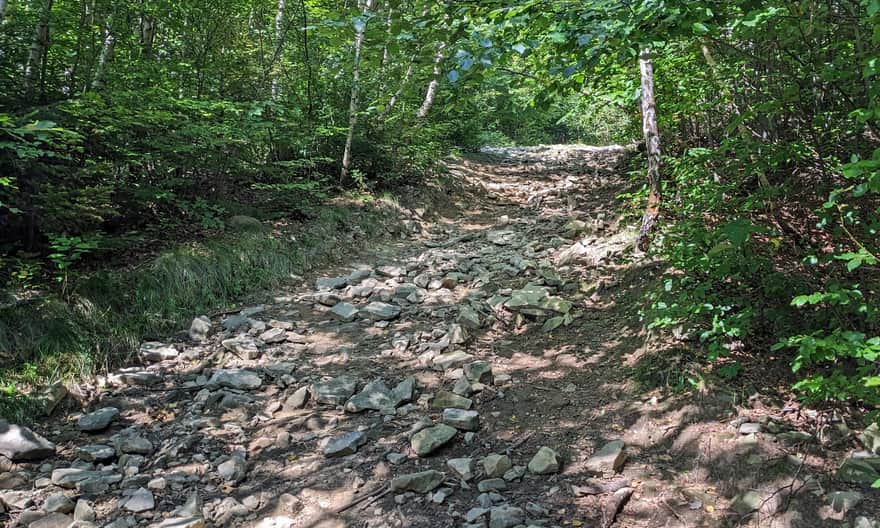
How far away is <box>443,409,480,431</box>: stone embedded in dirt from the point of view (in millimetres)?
3857

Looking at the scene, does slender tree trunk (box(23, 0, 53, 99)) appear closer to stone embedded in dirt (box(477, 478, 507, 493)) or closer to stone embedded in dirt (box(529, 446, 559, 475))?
stone embedded in dirt (box(477, 478, 507, 493))

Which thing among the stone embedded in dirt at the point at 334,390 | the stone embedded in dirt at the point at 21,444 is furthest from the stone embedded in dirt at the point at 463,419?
the stone embedded in dirt at the point at 21,444

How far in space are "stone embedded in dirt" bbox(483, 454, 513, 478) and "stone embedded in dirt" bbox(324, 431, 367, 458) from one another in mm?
961

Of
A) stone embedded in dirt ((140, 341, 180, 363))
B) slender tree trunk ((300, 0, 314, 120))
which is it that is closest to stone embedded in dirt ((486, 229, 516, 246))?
slender tree trunk ((300, 0, 314, 120))

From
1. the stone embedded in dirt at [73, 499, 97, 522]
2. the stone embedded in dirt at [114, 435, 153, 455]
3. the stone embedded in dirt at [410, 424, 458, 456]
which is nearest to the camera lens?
the stone embedded in dirt at [73, 499, 97, 522]

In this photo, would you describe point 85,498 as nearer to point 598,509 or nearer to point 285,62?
point 598,509

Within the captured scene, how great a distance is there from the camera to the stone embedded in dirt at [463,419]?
386 centimetres

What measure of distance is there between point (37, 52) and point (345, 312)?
469 centimetres

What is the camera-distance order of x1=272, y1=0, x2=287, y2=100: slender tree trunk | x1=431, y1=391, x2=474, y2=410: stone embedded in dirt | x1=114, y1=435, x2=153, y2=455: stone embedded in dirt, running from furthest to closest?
1. x1=272, y1=0, x2=287, y2=100: slender tree trunk
2. x1=431, y1=391, x2=474, y2=410: stone embedded in dirt
3. x1=114, y1=435, x2=153, y2=455: stone embedded in dirt

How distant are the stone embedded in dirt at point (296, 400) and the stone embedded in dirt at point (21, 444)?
164 cm

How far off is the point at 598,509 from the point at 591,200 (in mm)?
7770

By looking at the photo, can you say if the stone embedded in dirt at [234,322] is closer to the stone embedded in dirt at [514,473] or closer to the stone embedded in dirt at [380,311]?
the stone embedded in dirt at [380,311]

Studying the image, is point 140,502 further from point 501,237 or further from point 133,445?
point 501,237

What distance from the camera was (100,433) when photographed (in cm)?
398
